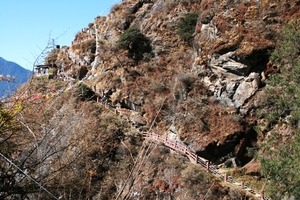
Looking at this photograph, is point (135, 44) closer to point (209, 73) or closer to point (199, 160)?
point (209, 73)

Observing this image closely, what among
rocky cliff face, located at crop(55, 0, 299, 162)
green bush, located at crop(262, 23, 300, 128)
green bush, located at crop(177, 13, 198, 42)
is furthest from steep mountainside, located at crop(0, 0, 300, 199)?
green bush, located at crop(262, 23, 300, 128)

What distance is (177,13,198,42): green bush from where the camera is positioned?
22.1 meters

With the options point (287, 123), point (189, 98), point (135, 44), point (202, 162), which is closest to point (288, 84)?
point (287, 123)

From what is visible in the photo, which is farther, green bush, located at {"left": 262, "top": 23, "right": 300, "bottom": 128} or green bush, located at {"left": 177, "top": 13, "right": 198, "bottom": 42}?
green bush, located at {"left": 177, "top": 13, "right": 198, "bottom": 42}

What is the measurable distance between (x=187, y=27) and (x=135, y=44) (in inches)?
145

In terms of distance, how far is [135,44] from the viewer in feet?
76.7

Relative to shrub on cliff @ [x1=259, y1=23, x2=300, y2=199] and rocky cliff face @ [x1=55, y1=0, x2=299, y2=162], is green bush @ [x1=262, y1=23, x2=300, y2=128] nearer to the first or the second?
shrub on cliff @ [x1=259, y1=23, x2=300, y2=199]

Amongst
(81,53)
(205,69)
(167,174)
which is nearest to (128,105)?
(205,69)

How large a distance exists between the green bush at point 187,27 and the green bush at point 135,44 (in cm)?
238

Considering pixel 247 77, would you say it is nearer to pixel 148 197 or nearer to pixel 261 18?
pixel 261 18

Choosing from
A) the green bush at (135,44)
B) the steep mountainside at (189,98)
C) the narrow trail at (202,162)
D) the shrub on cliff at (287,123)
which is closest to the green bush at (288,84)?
the shrub on cliff at (287,123)

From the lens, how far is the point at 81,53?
30375 millimetres

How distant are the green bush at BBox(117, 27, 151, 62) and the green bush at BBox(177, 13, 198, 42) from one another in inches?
93.6

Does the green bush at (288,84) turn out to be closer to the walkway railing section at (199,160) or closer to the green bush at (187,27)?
the walkway railing section at (199,160)
